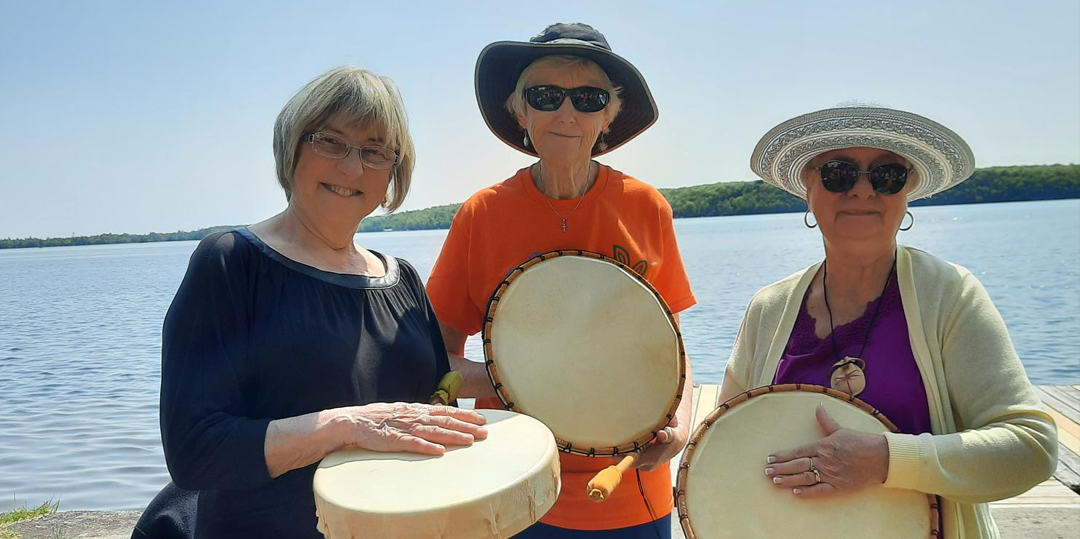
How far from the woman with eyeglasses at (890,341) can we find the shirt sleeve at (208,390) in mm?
1146

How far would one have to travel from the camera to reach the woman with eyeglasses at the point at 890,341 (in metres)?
1.50

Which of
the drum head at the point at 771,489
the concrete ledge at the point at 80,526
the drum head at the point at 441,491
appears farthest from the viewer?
the concrete ledge at the point at 80,526

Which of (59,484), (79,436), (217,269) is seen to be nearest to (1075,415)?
(217,269)

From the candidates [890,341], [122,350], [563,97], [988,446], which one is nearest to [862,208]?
[890,341]

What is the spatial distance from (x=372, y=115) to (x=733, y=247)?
110 feet

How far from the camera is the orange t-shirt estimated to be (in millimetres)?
2041

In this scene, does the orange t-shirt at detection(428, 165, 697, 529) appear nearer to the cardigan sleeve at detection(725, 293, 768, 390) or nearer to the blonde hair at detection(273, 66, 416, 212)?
the cardigan sleeve at detection(725, 293, 768, 390)

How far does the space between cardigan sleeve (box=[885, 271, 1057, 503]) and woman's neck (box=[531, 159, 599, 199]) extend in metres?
1.08

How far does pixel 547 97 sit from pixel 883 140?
896mm

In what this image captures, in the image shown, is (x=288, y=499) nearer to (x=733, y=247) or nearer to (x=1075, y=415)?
(x=1075, y=415)

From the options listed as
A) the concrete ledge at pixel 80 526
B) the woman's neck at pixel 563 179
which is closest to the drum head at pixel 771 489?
the woman's neck at pixel 563 179

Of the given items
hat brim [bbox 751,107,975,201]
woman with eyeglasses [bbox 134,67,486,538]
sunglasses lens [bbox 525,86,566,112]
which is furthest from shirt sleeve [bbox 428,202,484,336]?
hat brim [bbox 751,107,975,201]

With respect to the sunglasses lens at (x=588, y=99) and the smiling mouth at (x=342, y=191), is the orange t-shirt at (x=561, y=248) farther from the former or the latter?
the smiling mouth at (x=342, y=191)

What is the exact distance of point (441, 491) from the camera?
1.24 m
